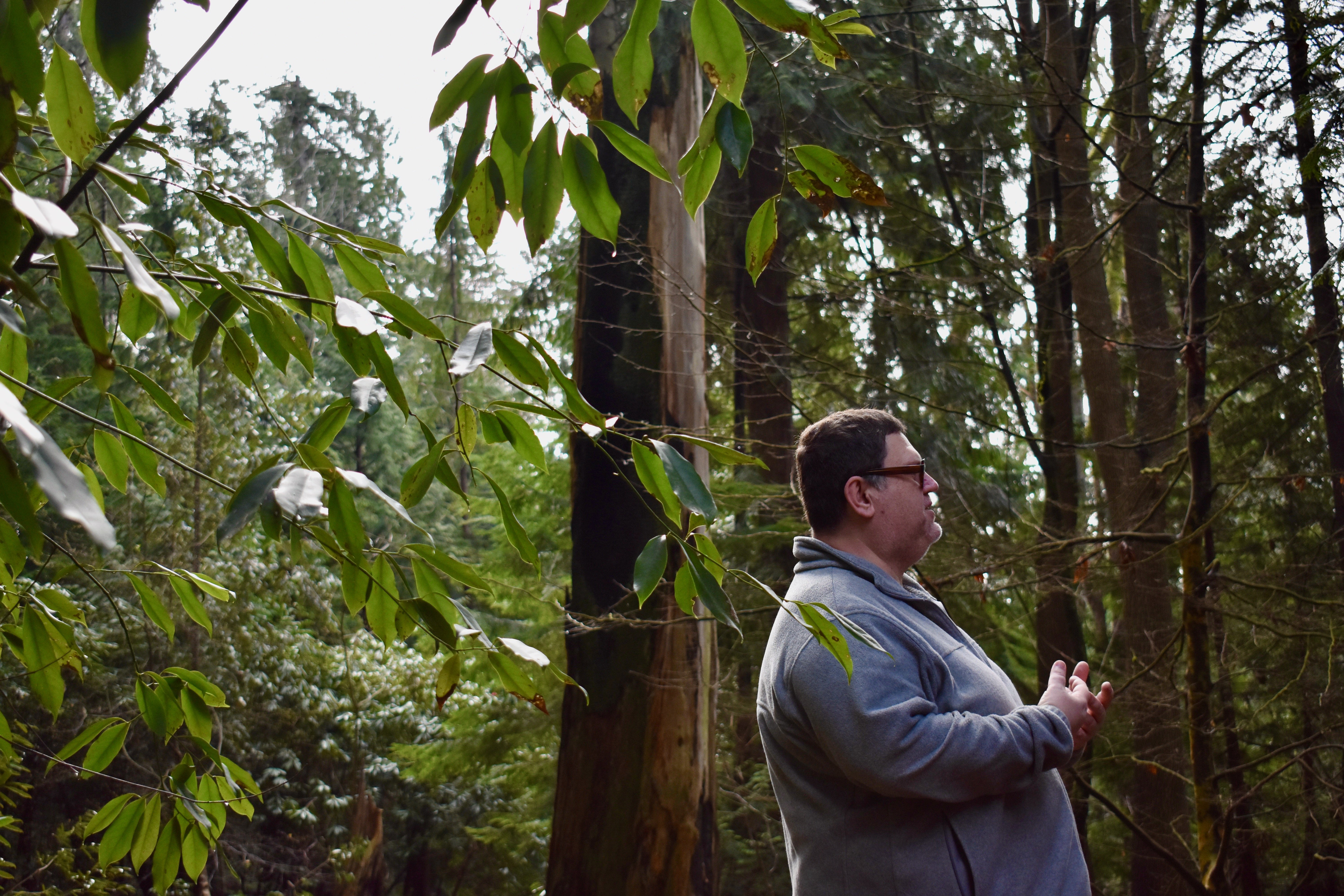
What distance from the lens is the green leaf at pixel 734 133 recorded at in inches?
34.7

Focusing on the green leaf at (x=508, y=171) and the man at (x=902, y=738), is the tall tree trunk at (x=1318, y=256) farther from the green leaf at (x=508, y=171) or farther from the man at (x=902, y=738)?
the green leaf at (x=508, y=171)

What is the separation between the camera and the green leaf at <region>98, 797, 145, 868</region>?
56.1 inches

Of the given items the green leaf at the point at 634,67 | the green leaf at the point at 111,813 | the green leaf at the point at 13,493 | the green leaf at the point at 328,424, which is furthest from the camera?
the green leaf at the point at 111,813

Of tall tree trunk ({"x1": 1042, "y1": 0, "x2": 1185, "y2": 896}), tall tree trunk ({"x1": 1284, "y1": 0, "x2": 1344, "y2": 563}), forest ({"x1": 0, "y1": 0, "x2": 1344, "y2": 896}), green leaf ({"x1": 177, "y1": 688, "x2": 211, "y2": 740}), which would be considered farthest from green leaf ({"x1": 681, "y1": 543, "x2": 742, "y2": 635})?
tall tree trunk ({"x1": 1042, "y1": 0, "x2": 1185, "y2": 896})

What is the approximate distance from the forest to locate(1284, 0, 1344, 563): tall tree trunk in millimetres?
24

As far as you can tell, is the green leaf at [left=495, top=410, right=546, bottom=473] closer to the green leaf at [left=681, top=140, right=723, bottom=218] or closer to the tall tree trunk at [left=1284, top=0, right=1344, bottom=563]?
the green leaf at [left=681, top=140, right=723, bottom=218]

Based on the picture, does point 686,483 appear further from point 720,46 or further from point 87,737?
point 87,737

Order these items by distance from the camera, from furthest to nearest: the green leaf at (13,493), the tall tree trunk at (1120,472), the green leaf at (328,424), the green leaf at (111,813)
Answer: the tall tree trunk at (1120,472) < the green leaf at (111,813) < the green leaf at (328,424) < the green leaf at (13,493)

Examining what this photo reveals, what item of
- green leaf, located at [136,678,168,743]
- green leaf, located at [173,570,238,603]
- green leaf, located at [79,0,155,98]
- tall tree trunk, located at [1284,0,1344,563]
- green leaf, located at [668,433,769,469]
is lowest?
green leaf, located at [136,678,168,743]

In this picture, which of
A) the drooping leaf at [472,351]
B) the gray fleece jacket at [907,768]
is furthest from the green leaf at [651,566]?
the gray fleece jacket at [907,768]

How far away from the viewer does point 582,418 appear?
1.09 meters

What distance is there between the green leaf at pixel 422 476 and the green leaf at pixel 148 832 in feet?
2.23

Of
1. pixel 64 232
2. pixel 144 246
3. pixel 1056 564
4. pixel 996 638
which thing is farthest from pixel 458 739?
pixel 64 232

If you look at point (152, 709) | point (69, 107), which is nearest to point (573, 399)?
point (69, 107)
